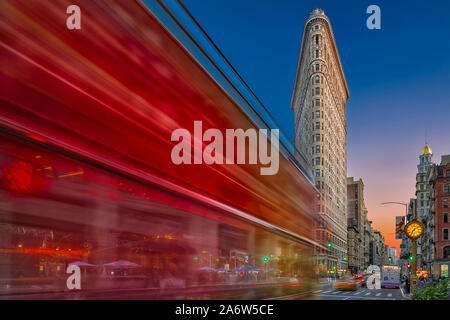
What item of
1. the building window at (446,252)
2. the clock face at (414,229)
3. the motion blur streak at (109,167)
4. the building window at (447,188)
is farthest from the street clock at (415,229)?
the building window at (446,252)

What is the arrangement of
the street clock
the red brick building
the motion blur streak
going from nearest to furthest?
the motion blur streak, the street clock, the red brick building

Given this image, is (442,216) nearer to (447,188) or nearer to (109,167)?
(447,188)

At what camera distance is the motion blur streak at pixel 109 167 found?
2.32m

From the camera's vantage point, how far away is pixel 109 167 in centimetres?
271

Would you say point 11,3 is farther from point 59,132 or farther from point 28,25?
point 59,132

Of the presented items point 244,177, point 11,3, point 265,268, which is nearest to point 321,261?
point 265,268

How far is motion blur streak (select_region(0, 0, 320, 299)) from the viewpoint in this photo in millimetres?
2320

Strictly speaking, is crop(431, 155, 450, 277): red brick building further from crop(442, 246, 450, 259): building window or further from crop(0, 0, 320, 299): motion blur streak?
crop(0, 0, 320, 299): motion blur streak

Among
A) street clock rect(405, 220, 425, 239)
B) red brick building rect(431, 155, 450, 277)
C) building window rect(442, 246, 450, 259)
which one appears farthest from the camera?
red brick building rect(431, 155, 450, 277)

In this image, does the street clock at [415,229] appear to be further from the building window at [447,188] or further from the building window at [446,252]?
the building window at [446,252]

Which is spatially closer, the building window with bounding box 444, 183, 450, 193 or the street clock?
the street clock

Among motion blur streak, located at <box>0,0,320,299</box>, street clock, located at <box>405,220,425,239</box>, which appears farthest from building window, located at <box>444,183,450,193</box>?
motion blur streak, located at <box>0,0,320,299</box>

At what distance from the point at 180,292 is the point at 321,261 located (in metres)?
4.99

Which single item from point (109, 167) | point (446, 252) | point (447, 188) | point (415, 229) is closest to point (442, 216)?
point (447, 188)
